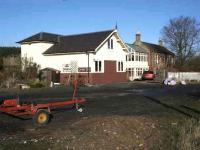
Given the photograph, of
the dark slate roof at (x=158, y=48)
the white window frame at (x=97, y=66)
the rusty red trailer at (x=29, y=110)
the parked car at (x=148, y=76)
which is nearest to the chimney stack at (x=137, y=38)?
the dark slate roof at (x=158, y=48)

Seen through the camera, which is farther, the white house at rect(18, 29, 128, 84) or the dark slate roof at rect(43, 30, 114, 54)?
the dark slate roof at rect(43, 30, 114, 54)

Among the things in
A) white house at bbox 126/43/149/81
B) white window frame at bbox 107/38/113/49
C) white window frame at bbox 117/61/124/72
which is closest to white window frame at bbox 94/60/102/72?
white window frame at bbox 107/38/113/49

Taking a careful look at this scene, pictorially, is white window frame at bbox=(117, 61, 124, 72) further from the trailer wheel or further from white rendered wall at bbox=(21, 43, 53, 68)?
the trailer wheel

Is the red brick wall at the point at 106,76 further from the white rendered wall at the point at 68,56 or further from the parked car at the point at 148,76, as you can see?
the parked car at the point at 148,76

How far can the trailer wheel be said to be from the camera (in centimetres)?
1410

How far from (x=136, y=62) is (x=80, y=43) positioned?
18.0 meters

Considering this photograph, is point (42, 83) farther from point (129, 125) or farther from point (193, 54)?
point (193, 54)

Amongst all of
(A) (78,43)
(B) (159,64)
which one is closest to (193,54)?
(B) (159,64)

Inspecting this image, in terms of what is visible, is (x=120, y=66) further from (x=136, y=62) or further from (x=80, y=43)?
(x=136, y=62)

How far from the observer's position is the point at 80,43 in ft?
171

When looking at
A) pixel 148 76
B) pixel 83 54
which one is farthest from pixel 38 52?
pixel 148 76

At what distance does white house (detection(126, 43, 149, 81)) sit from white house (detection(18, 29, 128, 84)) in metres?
8.56

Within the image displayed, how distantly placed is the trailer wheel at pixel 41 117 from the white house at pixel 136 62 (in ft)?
161

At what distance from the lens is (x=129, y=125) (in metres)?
12.1
